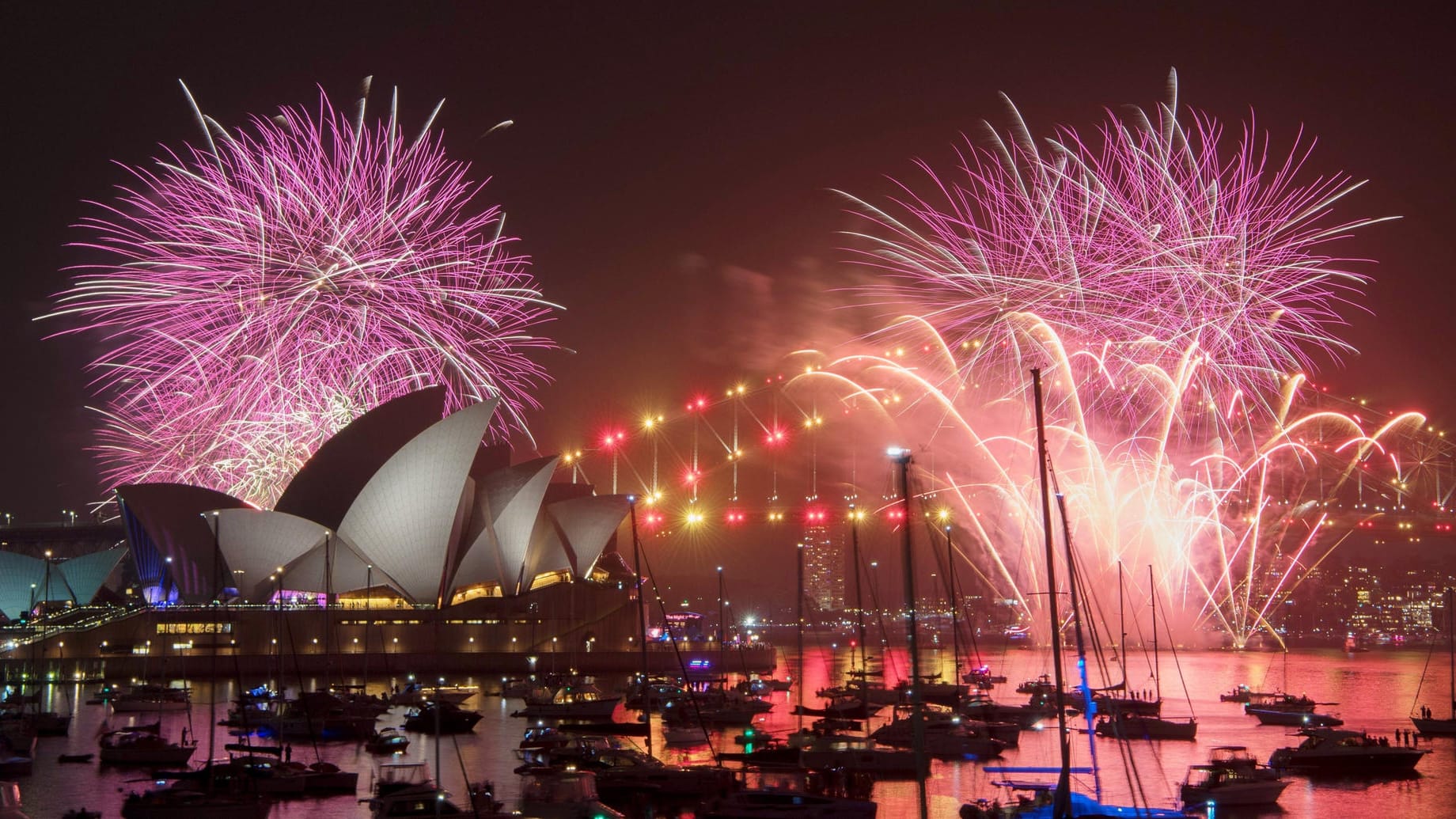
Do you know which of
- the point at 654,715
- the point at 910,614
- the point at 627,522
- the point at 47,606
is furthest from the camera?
the point at 627,522

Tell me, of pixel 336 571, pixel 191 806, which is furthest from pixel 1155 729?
pixel 336 571

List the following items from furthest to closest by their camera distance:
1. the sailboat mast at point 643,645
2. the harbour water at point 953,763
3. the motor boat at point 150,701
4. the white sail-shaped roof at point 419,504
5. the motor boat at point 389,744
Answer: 1. the white sail-shaped roof at point 419,504
2. the motor boat at point 150,701
3. the motor boat at point 389,744
4. the sailboat mast at point 643,645
5. the harbour water at point 953,763

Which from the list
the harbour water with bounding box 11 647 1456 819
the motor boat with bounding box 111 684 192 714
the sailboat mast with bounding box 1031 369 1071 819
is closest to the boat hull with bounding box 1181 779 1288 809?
the harbour water with bounding box 11 647 1456 819

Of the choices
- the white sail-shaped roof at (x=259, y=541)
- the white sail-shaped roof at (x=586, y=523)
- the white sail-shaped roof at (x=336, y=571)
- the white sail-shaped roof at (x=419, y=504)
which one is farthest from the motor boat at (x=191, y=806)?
the white sail-shaped roof at (x=586, y=523)

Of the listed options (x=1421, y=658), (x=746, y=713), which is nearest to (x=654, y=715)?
(x=746, y=713)

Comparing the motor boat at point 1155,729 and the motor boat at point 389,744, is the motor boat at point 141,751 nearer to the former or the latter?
the motor boat at point 389,744

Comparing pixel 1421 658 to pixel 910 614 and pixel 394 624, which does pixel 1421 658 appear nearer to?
pixel 394 624
